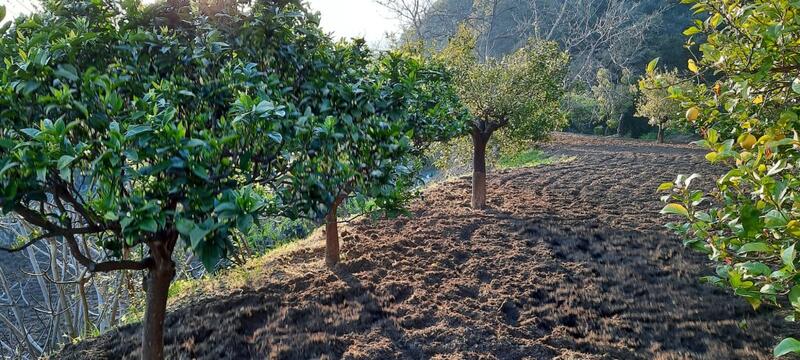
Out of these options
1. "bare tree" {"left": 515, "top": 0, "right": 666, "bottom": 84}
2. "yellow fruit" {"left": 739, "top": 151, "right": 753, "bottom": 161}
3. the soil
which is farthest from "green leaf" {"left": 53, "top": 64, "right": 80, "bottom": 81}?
"bare tree" {"left": 515, "top": 0, "right": 666, "bottom": 84}

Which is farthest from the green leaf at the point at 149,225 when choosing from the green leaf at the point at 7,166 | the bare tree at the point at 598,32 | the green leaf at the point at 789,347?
the bare tree at the point at 598,32

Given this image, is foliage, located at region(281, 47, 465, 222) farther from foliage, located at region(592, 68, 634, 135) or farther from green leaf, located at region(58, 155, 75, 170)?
foliage, located at region(592, 68, 634, 135)

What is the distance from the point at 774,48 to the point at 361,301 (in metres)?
3.42

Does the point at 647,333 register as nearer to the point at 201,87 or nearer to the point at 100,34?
the point at 201,87

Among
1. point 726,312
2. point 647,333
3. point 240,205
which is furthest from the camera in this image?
point 726,312

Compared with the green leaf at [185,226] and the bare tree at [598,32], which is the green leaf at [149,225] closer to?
the green leaf at [185,226]

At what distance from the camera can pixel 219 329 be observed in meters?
4.07

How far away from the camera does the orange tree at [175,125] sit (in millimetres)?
1895

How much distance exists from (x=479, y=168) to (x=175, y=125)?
18.0 feet

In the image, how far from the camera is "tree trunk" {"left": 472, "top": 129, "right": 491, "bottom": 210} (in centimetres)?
725

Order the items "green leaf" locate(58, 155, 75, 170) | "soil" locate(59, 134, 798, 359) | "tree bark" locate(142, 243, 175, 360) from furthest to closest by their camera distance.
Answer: "soil" locate(59, 134, 798, 359) < "tree bark" locate(142, 243, 175, 360) < "green leaf" locate(58, 155, 75, 170)

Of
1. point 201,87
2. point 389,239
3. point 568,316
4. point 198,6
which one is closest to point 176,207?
point 201,87

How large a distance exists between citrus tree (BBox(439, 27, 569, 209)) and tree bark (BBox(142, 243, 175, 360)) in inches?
169

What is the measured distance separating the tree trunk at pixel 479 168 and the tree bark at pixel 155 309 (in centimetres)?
503
